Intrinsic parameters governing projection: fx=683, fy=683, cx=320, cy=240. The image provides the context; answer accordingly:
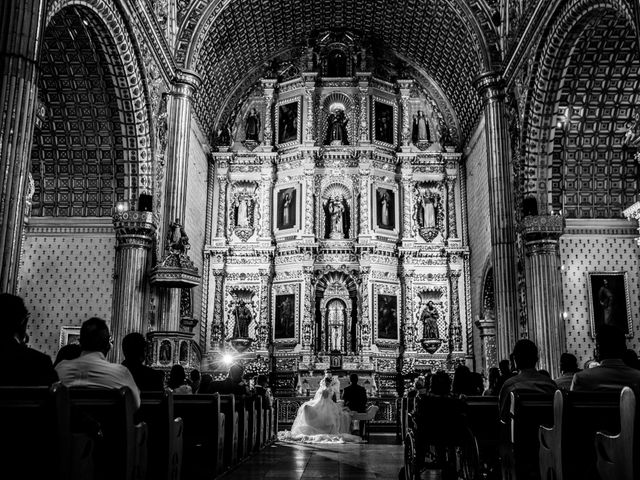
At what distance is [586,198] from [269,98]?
13092mm

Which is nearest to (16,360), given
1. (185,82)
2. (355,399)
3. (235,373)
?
(235,373)

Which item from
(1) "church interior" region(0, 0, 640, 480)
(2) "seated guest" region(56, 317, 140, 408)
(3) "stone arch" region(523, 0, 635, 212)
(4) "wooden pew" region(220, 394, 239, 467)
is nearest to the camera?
(2) "seated guest" region(56, 317, 140, 408)

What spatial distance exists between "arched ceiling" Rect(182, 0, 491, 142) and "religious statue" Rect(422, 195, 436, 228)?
2748 millimetres

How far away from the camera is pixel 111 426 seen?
4449 mm

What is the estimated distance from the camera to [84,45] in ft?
50.3

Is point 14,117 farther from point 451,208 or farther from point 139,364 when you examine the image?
point 451,208

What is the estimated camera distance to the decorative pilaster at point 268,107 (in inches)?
1019

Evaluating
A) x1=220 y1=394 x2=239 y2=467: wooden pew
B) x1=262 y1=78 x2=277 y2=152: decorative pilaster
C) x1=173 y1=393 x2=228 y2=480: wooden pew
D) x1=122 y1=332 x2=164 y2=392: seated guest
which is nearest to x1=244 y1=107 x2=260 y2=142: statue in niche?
x1=262 y1=78 x2=277 y2=152: decorative pilaster

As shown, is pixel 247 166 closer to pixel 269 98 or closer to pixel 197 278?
pixel 269 98

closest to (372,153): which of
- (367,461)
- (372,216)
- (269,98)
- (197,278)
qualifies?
(372,216)

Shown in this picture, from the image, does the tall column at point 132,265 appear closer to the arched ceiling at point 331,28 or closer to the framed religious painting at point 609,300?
the arched ceiling at point 331,28

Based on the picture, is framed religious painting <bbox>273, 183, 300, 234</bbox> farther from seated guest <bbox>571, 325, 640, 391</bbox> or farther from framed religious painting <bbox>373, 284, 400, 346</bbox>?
seated guest <bbox>571, 325, 640, 391</bbox>

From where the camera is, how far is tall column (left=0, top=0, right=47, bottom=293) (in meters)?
9.64

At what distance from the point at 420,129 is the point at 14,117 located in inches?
725
